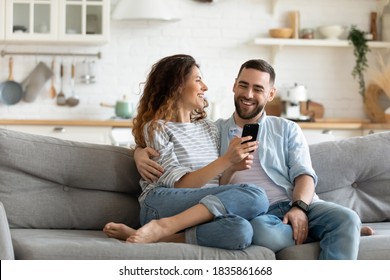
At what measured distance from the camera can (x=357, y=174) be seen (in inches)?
143

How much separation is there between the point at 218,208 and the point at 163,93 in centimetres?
71

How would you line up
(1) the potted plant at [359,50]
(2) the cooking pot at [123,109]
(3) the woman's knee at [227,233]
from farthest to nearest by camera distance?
(1) the potted plant at [359,50] < (2) the cooking pot at [123,109] < (3) the woman's knee at [227,233]

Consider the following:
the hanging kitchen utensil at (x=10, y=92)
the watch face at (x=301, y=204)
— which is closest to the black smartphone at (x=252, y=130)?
the watch face at (x=301, y=204)

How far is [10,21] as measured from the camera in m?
6.62

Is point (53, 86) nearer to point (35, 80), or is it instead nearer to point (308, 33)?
point (35, 80)

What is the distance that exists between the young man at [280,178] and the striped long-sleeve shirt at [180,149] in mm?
42

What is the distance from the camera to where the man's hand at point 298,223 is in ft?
9.93

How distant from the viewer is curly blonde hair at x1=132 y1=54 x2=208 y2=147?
11.3ft

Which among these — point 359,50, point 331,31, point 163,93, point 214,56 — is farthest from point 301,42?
point 163,93

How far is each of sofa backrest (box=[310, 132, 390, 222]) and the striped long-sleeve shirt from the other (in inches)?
20.5

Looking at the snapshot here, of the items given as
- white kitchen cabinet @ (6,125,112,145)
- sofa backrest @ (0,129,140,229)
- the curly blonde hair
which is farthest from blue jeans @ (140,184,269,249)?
white kitchen cabinet @ (6,125,112,145)

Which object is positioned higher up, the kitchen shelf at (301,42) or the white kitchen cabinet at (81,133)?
the kitchen shelf at (301,42)

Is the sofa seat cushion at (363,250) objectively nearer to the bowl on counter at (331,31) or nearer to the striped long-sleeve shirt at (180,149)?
the striped long-sleeve shirt at (180,149)
